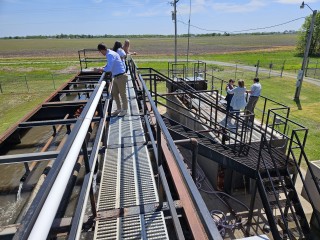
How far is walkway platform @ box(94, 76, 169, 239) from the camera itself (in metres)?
2.51

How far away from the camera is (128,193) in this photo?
9.95 feet

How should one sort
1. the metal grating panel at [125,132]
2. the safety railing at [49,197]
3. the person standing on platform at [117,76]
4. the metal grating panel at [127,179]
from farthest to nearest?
A: the person standing on platform at [117,76]
the metal grating panel at [125,132]
the metal grating panel at [127,179]
the safety railing at [49,197]

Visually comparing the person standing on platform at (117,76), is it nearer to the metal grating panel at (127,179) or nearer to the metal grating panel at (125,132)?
the metal grating panel at (125,132)

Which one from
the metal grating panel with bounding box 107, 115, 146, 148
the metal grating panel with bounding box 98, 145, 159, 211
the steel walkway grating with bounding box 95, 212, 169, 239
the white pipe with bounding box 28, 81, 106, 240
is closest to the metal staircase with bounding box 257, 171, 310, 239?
the metal grating panel with bounding box 107, 115, 146, 148

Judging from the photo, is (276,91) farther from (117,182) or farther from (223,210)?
(117,182)

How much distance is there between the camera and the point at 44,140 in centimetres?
523

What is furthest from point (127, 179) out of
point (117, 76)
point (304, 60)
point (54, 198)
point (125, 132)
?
point (304, 60)

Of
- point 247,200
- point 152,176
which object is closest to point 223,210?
point 247,200

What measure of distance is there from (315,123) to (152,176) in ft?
44.5

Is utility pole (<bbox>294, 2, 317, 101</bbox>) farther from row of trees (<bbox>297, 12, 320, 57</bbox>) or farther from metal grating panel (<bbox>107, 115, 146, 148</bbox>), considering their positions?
row of trees (<bbox>297, 12, 320, 57</bbox>)

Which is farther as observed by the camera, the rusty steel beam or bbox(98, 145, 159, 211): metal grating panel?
bbox(98, 145, 159, 211): metal grating panel

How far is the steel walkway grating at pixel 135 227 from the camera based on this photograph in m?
2.44

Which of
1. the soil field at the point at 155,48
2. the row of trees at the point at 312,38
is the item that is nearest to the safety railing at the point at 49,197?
the soil field at the point at 155,48

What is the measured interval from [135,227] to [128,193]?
1.79ft
